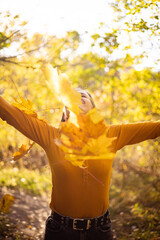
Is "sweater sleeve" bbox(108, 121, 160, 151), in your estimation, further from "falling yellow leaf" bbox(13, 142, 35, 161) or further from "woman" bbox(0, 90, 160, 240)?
"falling yellow leaf" bbox(13, 142, 35, 161)

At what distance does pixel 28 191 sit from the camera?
6145 millimetres

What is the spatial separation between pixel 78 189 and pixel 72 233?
307 millimetres

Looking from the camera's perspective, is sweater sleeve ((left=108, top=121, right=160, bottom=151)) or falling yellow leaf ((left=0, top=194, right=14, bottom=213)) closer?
sweater sleeve ((left=108, top=121, right=160, bottom=151))

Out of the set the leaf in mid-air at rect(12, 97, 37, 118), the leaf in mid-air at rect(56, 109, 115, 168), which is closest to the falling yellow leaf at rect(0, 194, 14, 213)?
the leaf in mid-air at rect(12, 97, 37, 118)

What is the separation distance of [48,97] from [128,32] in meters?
5.08

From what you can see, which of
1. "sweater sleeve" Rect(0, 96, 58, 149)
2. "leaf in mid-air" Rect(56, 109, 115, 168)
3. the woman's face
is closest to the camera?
"leaf in mid-air" Rect(56, 109, 115, 168)

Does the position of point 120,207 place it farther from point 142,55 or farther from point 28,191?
point 142,55

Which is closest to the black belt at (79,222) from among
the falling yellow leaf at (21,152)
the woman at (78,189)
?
the woman at (78,189)

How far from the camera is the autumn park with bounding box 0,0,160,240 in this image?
108cm

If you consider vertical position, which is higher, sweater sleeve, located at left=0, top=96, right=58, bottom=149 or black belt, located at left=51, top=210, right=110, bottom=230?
sweater sleeve, located at left=0, top=96, right=58, bottom=149

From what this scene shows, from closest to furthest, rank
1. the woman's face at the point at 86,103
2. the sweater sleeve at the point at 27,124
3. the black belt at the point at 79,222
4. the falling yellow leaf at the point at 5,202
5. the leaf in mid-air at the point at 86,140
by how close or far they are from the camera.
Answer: the leaf in mid-air at the point at 86,140, the sweater sleeve at the point at 27,124, the black belt at the point at 79,222, the woman's face at the point at 86,103, the falling yellow leaf at the point at 5,202

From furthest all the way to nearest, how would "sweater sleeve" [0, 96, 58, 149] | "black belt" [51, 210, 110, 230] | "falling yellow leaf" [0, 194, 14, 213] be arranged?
"falling yellow leaf" [0, 194, 14, 213]
"black belt" [51, 210, 110, 230]
"sweater sleeve" [0, 96, 58, 149]

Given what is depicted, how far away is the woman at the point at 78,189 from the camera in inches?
56.3

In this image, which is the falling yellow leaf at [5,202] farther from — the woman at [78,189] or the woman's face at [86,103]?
the woman's face at [86,103]
